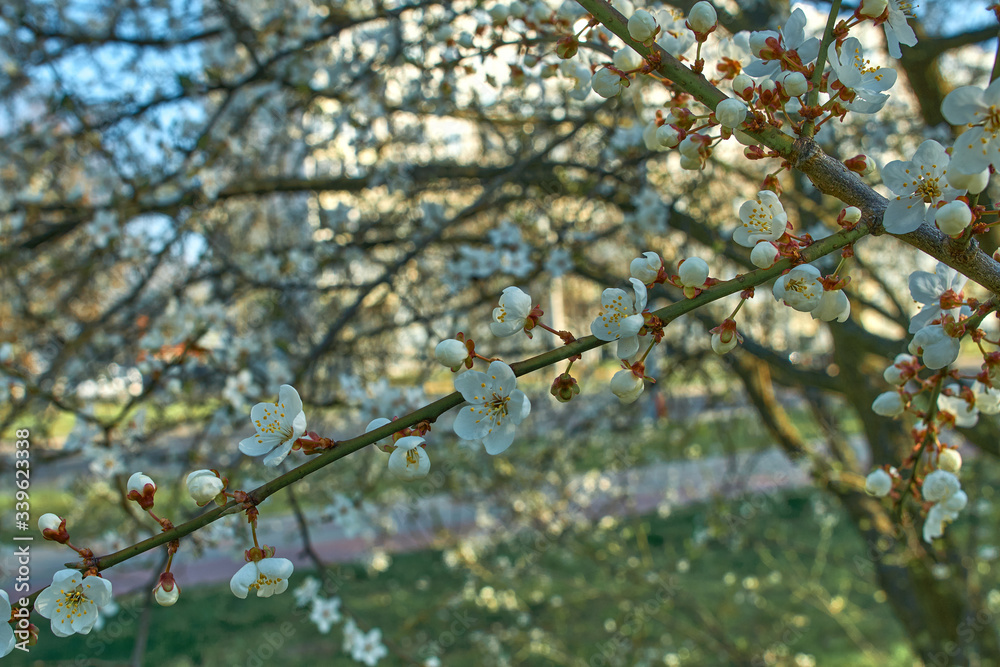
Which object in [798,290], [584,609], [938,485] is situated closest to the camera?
[798,290]

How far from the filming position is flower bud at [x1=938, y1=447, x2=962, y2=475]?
112cm

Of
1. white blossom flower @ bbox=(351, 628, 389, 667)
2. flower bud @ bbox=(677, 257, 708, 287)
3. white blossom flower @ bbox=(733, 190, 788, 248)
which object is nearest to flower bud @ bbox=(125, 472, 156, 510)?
flower bud @ bbox=(677, 257, 708, 287)

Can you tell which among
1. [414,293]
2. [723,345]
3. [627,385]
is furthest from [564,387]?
[414,293]

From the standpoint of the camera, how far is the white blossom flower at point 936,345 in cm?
86

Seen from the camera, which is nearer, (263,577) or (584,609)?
(263,577)

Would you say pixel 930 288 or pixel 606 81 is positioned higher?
pixel 606 81

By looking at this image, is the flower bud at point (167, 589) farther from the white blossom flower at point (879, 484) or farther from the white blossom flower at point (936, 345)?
the white blossom flower at point (879, 484)

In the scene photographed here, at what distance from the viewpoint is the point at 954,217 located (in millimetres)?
703

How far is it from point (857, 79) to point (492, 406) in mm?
598

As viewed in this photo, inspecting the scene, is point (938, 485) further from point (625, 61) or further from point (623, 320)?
point (625, 61)

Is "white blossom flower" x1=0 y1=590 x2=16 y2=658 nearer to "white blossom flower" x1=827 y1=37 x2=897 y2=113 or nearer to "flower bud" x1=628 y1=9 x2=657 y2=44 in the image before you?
"flower bud" x1=628 y1=9 x2=657 y2=44

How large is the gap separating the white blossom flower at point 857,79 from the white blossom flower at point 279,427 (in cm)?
77

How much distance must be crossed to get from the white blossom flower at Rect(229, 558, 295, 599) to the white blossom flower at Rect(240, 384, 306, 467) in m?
0.14

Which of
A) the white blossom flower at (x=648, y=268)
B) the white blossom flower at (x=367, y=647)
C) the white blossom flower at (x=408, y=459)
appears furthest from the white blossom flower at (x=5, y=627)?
the white blossom flower at (x=367, y=647)
